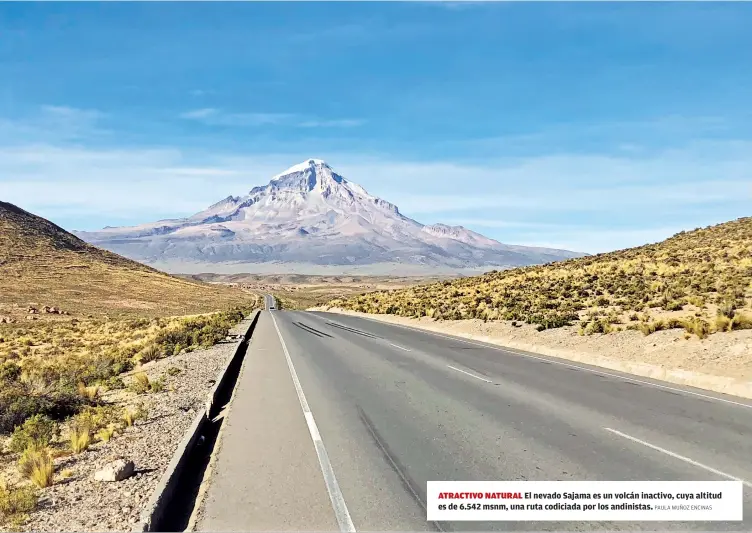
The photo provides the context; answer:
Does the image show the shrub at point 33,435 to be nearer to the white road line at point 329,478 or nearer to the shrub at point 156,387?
the shrub at point 156,387

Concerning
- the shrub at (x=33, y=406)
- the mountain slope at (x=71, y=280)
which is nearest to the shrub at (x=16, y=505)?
the shrub at (x=33, y=406)

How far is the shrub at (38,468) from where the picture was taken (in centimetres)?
708

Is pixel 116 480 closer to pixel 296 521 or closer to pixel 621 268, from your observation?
pixel 296 521

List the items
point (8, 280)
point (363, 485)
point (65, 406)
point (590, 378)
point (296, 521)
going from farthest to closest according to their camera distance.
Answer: point (8, 280)
point (590, 378)
point (65, 406)
point (363, 485)
point (296, 521)

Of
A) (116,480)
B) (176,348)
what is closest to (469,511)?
(116,480)

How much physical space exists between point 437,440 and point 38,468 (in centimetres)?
561

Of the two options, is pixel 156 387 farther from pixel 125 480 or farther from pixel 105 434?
pixel 125 480

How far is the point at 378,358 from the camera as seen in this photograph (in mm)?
19328

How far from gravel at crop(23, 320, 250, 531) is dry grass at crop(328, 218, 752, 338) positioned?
16.5 meters

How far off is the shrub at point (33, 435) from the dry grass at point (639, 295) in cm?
1871

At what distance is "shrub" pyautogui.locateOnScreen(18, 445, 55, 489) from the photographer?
708cm

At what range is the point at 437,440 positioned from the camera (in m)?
8.48

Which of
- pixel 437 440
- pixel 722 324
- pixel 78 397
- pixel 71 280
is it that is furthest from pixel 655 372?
pixel 71 280

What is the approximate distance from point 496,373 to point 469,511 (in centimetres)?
996
